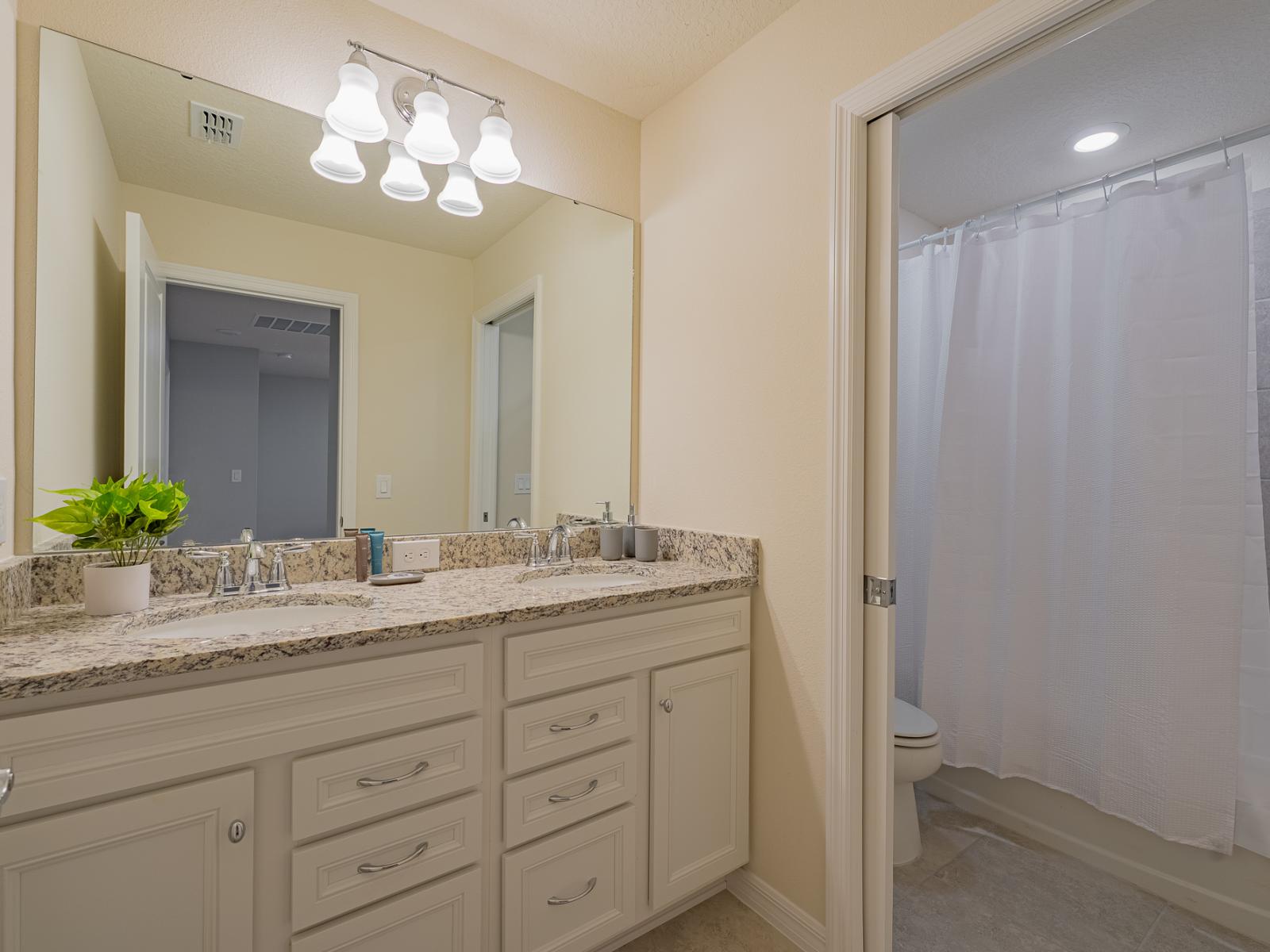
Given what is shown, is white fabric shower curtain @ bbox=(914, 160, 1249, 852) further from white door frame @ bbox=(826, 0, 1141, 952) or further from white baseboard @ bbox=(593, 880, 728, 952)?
white baseboard @ bbox=(593, 880, 728, 952)

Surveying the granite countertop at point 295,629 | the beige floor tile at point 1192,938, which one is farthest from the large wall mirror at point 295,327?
the beige floor tile at point 1192,938

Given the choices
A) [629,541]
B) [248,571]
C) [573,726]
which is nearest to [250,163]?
[248,571]

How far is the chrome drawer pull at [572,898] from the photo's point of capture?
4.32ft

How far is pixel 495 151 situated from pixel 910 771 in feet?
7.14

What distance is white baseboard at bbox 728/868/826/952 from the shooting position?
1.51m

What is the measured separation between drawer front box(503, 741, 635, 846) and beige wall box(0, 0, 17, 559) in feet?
3.48

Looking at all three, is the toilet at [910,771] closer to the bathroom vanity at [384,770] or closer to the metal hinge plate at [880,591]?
the bathroom vanity at [384,770]

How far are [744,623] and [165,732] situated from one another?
49.3 inches

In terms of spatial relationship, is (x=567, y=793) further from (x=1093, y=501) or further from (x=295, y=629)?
(x=1093, y=501)

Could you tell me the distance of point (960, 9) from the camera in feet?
4.16

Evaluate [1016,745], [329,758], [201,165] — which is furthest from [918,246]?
[329,758]

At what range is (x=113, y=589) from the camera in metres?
1.18

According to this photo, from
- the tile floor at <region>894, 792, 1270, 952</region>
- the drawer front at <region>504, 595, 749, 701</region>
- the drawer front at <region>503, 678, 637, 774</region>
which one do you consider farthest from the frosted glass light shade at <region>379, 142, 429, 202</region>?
the tile floor at <region>894, 792, 1270, 952</region>

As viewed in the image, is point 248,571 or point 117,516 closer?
point 117,516
